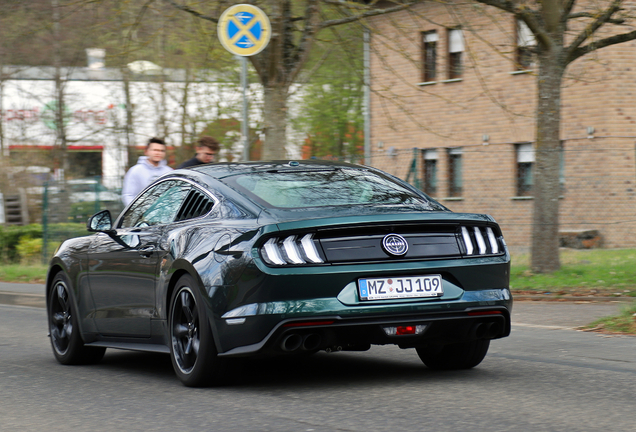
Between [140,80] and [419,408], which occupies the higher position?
[140,80]

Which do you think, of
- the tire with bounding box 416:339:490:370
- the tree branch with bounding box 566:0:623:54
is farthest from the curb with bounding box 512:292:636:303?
the tire with bounding box 416:339:490:370

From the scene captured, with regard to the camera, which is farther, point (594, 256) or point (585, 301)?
point (594, 256)

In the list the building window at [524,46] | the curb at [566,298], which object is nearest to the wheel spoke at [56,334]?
the curb at [566,298]

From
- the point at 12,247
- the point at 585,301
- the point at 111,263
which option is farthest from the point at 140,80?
the point at 111,263

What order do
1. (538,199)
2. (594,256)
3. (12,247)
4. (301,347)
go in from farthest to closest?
(12,247)
(594,256)
(538,199)
(301,347)

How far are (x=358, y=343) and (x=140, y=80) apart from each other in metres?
25.9

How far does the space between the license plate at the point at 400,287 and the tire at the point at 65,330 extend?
2.99 m

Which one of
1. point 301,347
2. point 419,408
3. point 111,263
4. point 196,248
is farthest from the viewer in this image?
point 111,263

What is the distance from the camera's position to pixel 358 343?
5820 millimetres

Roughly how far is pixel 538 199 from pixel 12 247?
13.2 metres

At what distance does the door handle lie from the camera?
678 cm

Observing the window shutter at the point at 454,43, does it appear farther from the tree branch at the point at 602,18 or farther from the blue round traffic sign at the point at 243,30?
the blue round traffic sign at the point at 243,30

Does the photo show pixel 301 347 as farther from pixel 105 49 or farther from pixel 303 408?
pixel 105 49

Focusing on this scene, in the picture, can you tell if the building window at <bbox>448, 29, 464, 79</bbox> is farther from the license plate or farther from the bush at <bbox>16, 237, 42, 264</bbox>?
the license plate
